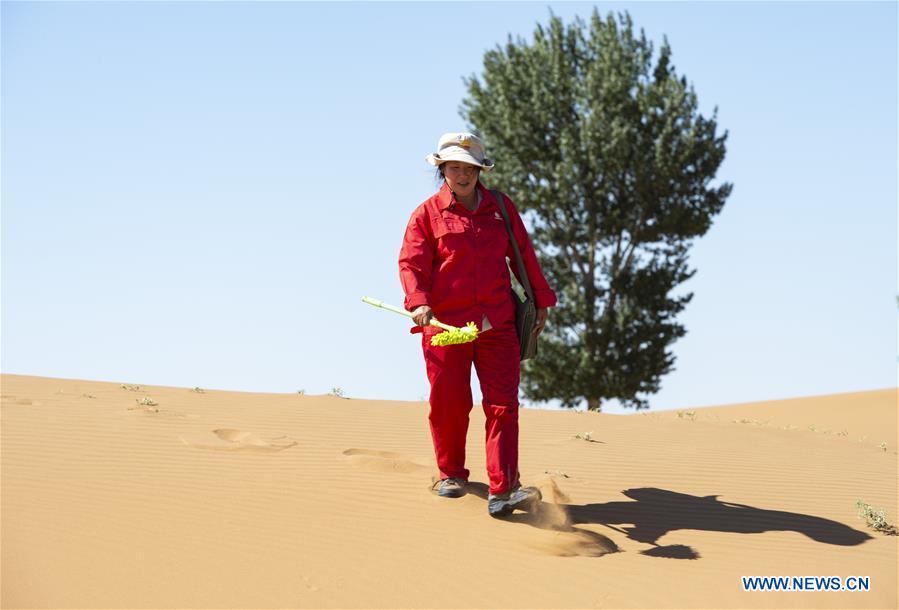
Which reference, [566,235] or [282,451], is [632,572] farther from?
[566,235]

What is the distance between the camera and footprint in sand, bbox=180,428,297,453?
805cm

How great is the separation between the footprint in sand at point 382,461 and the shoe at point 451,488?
69 cm

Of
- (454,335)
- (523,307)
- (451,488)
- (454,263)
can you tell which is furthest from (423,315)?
(451,488)

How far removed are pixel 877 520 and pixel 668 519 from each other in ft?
5.14

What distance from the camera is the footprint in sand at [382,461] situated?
778cm

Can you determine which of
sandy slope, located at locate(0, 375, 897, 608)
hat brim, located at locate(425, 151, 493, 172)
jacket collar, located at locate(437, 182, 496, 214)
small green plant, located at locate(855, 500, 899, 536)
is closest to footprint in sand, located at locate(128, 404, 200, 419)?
sandy slope, located at locate(0, 375, 897, 608)

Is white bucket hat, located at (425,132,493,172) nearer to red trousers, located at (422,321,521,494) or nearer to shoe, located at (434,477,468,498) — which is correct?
red trousers, located at (422,321,521,494)

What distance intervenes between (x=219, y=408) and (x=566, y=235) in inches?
582

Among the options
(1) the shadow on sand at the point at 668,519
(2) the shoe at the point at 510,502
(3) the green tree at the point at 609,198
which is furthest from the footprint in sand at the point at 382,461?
(3) the green tree at the point at 609,198

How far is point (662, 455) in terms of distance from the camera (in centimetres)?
A: 937

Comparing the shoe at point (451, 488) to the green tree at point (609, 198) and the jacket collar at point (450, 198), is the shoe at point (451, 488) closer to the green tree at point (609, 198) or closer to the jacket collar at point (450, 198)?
the jacket collar at point (450, 198)

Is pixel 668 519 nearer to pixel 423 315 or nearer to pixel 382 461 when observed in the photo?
pixel 382 461

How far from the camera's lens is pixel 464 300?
6895mm

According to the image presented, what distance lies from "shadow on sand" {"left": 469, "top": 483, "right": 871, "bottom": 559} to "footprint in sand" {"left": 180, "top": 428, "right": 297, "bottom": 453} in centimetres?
180
